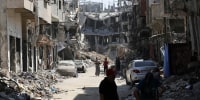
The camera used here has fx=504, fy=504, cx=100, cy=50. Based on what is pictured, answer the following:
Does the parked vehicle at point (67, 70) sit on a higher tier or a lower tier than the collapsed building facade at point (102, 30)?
lower

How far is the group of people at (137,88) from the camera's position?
10.1 meters

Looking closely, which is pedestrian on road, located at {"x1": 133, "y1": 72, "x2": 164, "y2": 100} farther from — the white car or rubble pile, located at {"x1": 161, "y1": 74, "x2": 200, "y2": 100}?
the white car

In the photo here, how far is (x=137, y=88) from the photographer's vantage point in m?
10.5

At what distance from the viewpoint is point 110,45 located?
116 m

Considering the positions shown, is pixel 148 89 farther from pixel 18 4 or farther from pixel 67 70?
pixel 67 70

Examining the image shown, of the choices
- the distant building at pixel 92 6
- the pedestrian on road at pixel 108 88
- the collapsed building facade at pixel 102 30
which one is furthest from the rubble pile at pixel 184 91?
the distant building at pixel 92 6

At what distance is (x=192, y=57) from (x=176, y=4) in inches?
172

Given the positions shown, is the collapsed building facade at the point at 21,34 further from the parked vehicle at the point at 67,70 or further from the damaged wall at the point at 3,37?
the parked vehicle at the point at 67,70

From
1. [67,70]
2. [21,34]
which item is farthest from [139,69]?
[67,70]

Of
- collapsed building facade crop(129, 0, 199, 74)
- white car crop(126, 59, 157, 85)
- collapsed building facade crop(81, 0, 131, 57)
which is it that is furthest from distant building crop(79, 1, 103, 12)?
white car crop(126, 59, 157, 85)

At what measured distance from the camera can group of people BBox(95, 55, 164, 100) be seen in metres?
10.1

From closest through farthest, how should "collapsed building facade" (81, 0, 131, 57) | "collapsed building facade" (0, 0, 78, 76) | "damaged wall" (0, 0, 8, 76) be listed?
1. "damaged wall" (0, 0, 8, 76)
2. "collapsed building facade" (0, 0, 78, 76)
3. "collapsed building facade" (81, 0, 131, 57)

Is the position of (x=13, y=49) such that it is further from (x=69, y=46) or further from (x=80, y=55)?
(x=80, y=55)

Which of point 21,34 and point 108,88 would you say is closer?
point 108,88
